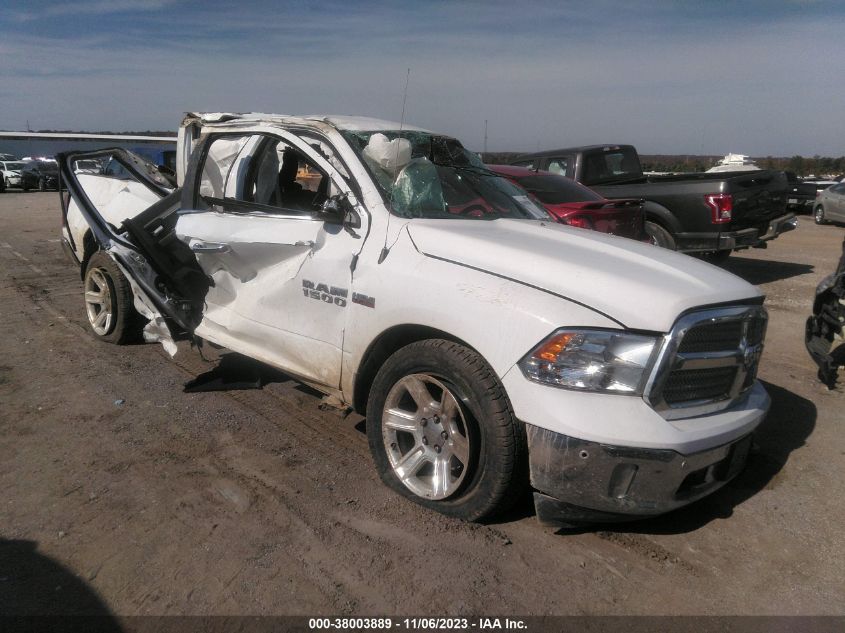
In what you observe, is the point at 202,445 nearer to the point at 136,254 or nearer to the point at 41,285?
the point at 136,254

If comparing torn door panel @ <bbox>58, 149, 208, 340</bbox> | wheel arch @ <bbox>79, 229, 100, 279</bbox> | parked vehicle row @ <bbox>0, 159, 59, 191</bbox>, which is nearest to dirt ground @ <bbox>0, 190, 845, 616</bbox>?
torn door panel @ <bbox>58, 149, 208, 340</bbox>

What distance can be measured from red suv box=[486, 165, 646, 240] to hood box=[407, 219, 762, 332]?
3.63 metres

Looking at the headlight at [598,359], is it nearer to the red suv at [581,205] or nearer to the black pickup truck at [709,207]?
the red suv at [581,205]

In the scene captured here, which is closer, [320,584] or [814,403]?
[320,584]

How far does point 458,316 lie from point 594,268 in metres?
0.69

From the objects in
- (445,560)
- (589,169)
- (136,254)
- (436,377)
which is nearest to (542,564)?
(445,560)

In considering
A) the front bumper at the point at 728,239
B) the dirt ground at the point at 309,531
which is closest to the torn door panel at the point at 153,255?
the dirt ground at the point at 309,531

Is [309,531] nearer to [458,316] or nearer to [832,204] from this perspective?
[458,316]

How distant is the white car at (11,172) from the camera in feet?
101

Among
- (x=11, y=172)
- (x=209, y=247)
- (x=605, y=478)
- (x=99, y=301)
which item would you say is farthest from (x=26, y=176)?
(x=605, y=478)

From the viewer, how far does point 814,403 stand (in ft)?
16.7

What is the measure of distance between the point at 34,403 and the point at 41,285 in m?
4.70

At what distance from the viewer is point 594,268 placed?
319cm

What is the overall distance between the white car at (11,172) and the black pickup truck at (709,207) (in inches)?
1171
